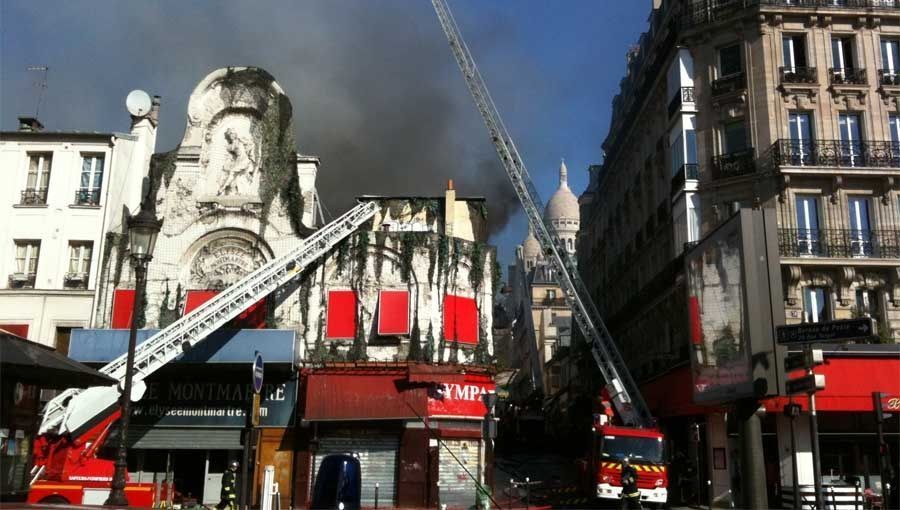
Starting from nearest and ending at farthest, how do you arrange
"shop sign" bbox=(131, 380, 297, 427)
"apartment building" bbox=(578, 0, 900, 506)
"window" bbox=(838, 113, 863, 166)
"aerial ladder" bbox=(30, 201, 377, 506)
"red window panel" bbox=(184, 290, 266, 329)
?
"aerial ladder" bbox=(30, 201, 377, 506)
"apartment building" bbox=(578, 0, 900, 506)
"shop sign" bbox=(131, 380, 297, 427)
"window" bbox=(838, 113, 863, 166)
"red window panel" bbox=(184, 290, 266, 329)

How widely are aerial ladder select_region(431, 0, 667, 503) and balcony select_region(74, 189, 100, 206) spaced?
56.9 ft

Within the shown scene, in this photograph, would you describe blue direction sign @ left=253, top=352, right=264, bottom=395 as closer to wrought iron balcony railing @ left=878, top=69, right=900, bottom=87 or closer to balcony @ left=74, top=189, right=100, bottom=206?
balcony @ left=74, top=189, right=100, bottom=206

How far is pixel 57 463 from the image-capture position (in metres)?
22.2

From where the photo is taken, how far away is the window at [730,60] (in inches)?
1161

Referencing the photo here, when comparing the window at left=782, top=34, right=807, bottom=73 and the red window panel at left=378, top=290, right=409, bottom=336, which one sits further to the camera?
the window at left=782, top=34, right=807, bottom=73

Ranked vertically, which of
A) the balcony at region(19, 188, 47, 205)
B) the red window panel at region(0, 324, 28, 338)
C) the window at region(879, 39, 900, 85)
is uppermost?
the window at region(879, 39, 900, 85)

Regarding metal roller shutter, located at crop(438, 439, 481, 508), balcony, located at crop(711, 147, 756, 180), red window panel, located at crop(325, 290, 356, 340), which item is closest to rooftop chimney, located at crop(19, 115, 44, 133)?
red window panel, located at crop(325, 290, 356, 340)

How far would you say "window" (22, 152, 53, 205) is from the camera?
29.1 m

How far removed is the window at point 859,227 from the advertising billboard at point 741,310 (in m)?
13.2

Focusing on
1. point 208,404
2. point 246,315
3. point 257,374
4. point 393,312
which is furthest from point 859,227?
point 208,404

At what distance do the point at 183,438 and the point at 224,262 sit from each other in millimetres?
6700

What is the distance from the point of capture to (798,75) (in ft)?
92.9

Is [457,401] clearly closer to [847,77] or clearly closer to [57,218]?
[57,218]

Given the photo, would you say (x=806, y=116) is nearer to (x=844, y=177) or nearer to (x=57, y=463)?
(x=844, y=177)
